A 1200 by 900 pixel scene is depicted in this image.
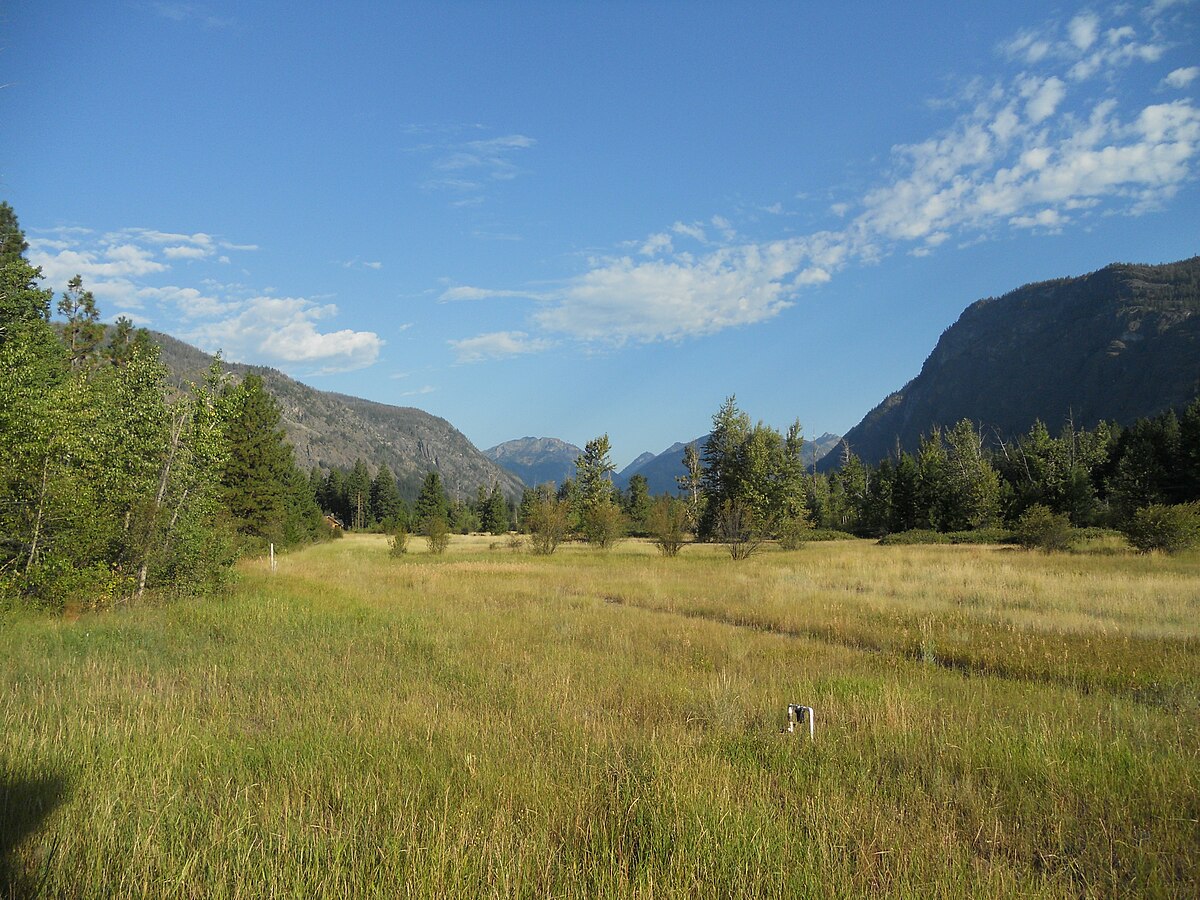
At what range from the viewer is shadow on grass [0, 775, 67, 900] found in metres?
3.02

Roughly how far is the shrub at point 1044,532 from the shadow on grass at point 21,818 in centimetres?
3676

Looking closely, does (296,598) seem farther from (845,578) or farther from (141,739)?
(845,578)

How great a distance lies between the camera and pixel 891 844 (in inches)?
143

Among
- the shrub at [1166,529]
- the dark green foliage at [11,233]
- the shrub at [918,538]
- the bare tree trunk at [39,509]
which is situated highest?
the dark green foliage at [11,233]

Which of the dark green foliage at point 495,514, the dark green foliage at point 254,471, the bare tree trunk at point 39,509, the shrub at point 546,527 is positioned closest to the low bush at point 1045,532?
the shrub at point 546,527

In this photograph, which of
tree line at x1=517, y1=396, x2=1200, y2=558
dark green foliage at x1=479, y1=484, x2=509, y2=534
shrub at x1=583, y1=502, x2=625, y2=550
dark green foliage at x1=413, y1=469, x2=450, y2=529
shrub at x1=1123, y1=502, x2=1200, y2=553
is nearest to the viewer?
shrub at x1=1123, y1=502, x2=1200, y2=553

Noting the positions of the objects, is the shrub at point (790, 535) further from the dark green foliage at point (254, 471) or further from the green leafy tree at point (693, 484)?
the dark green foliage at point (254, 471)

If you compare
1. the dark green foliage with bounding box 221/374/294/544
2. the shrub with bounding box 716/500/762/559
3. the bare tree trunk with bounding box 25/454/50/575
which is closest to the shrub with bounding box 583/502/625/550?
the shrub with bounding box 716/500/762/559

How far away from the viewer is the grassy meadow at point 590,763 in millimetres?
3275

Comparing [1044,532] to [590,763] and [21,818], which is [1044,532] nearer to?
[590,763]

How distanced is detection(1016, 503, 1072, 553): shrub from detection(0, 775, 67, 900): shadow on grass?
121 ft

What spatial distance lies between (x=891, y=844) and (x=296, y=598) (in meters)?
14.9

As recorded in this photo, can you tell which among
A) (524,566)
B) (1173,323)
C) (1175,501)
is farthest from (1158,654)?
(1173,323)

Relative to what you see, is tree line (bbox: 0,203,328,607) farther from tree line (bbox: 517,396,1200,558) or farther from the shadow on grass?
tree line (bbox: 517,396,1200,558)
